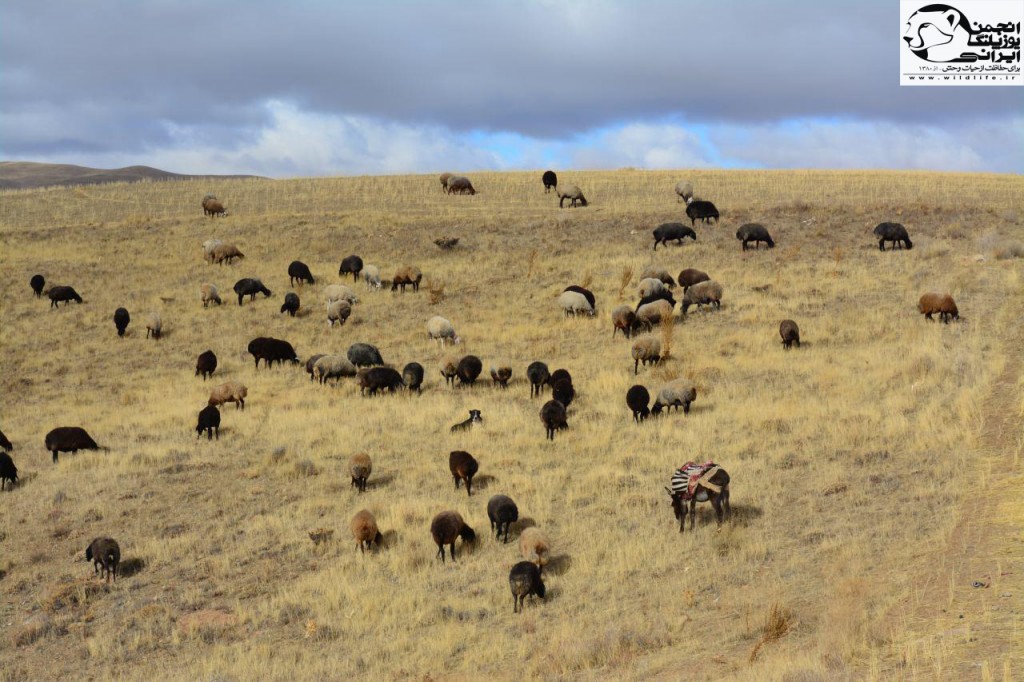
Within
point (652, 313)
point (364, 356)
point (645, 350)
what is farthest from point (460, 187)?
point (645, 350)

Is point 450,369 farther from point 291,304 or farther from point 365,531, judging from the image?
point 291,304

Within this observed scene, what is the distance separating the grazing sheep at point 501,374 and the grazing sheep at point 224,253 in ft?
69.1

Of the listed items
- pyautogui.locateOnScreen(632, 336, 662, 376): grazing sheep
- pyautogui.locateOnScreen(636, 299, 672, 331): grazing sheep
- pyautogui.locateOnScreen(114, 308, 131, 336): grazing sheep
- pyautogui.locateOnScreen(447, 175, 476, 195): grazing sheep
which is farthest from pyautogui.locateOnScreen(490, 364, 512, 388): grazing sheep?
pyautogui.locateOnScreen(447, 175, 476, 195): grazing sheep

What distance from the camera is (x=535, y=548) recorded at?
532 inches

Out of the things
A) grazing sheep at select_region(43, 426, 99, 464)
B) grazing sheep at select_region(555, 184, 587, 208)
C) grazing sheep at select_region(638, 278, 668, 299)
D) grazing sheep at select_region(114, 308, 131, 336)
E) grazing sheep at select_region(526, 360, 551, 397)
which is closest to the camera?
grazing sheep at select_region(43, 426, 99, 464)

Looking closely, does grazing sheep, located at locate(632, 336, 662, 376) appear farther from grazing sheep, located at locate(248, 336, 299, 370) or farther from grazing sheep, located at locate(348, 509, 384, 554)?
grazing sheep, located at locate(248, 336, 299, 370)

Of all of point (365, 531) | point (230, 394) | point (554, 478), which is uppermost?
point (230, 394)

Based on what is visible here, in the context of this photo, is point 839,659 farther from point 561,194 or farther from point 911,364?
point 561,194

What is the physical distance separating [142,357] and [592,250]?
19391 mm

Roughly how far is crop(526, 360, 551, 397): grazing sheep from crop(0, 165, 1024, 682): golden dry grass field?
773 mm

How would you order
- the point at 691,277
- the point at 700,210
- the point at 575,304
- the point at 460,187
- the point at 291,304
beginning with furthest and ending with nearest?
the point at 460,187 → the point at 700,210 → the point at 291,304 → the point at 691,277 → the point at 575,304

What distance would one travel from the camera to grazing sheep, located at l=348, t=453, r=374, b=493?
1752 centimetres

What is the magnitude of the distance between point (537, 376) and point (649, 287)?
9.21m

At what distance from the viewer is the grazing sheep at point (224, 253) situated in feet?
134
